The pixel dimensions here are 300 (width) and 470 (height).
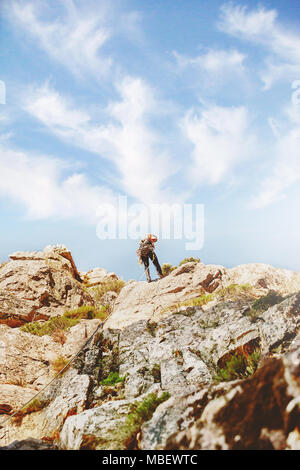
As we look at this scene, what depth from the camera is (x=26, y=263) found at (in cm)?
1549

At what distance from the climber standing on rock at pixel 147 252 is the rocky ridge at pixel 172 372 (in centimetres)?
302

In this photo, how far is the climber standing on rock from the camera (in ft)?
53.2

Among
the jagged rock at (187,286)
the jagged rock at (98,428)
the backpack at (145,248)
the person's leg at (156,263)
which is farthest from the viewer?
the person's leg at (156,263)

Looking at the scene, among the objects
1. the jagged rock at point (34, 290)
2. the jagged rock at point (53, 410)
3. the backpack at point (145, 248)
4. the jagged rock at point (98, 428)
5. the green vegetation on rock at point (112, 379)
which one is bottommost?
the jagged rock at point (53, 410)

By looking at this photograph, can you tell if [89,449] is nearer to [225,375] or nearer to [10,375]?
[225,375]

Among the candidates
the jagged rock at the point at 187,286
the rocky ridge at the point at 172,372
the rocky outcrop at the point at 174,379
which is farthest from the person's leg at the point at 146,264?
the rocky outcrop at the point at 174,379

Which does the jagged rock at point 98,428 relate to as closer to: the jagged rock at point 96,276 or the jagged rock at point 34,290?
the jagged rock at point 34,290

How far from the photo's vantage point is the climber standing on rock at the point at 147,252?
639 inches

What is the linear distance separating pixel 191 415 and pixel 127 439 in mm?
1251

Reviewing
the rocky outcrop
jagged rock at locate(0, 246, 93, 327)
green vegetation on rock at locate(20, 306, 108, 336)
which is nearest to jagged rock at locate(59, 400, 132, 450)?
the rocky outcrop

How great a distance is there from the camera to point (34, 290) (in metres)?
13.7

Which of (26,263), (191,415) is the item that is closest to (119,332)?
(191,415)

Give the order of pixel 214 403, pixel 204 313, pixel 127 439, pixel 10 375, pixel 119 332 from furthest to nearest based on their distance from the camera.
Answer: pixel 119 332 < pixel 204 313 < pixel 10 375 < pixel 127 439 < pixel 214 403

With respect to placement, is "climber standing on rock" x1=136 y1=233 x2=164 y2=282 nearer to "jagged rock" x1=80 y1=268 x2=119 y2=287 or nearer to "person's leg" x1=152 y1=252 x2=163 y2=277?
"person's leg" x1=152 y1=252 x2=163 y2=277
